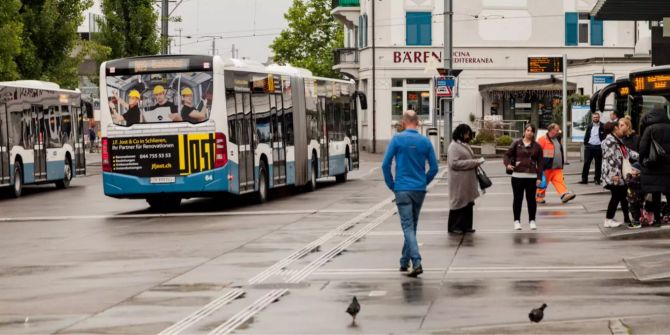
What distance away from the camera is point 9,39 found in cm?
4306

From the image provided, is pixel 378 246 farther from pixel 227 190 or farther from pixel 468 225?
pixel 227 190

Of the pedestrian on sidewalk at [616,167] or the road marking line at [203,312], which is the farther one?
the pedestrian on sidewalk at [616,167]

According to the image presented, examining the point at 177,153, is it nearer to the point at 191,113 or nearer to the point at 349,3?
the point at 191,113

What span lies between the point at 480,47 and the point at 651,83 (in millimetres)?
43262

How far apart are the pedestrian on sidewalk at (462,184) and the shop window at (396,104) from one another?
4717 cm

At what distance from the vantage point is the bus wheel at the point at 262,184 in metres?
29.4

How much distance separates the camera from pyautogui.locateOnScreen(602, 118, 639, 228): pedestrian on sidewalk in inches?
786

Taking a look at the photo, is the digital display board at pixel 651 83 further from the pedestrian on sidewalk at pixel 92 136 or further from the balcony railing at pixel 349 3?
the pedestrian on sidewalk at pixel 92 136

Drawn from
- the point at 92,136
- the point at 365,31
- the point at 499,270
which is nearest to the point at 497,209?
the point at 499,270

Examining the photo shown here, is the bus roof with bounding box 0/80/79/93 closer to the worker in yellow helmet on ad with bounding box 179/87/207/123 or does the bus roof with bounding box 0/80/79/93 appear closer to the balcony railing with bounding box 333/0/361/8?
the worker in yellow helmet on ad with bounding box 179/87/207/123

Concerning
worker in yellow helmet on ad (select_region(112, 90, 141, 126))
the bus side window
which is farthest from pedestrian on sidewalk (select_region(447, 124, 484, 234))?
worker in yellow helmet on ad (select_region(112, 90, 141, 126))

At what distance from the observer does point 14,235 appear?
22.3 m

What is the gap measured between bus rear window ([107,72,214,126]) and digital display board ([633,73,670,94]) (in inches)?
307

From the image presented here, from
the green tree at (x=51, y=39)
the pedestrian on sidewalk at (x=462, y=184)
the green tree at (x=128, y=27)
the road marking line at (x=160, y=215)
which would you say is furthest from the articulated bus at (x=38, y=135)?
the green tree at (x=128, y=27)
